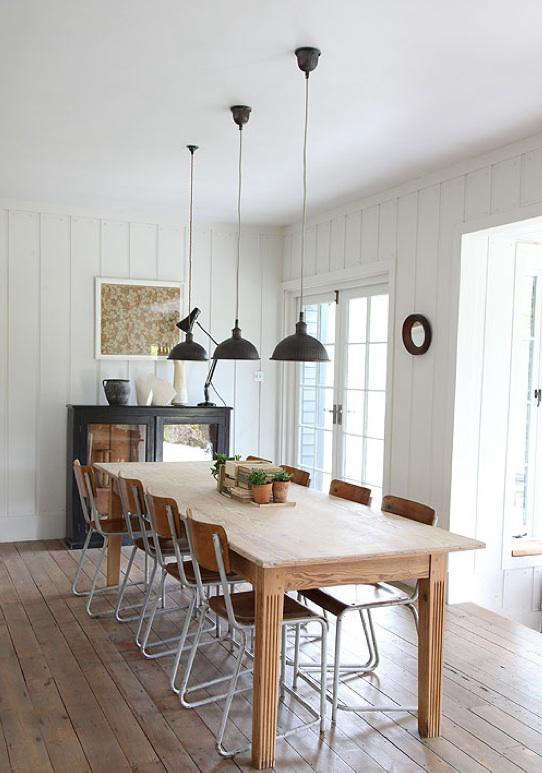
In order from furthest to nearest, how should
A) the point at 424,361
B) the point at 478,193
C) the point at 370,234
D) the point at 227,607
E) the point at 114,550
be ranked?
the point at 370,234, the point at 424,361, the point at 114,550, the point at 478,193, the point at 227,607

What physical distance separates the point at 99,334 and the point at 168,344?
599 millimetres

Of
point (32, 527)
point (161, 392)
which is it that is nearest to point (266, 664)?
point (161, 392)

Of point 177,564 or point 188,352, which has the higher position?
point 188,352

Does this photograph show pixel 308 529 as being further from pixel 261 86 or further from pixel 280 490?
pixel 261 86

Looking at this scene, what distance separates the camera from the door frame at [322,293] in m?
5.41

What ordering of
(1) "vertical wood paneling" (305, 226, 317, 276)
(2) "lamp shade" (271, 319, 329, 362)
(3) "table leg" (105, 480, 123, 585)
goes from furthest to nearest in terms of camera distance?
(1) "vertical wood paneling" (305, 226, 317, 276) → (3) "table leg" (105, 480, 123, 585) → (2) "lamp shade" (271, 319, 329, 362)

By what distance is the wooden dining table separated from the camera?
2.78 m

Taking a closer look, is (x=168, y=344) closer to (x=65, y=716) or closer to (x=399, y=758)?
(x=65, y=716)

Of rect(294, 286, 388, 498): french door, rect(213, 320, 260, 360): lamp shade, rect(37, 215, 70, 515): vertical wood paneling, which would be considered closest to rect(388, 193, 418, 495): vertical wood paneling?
rect(294, 286, 388, 498): french door

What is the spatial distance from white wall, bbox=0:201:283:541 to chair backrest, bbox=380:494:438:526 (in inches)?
129

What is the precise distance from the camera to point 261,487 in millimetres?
3762

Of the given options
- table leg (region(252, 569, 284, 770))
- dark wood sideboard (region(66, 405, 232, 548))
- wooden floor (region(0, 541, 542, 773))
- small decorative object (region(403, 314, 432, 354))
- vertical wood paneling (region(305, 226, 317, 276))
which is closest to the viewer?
table leg (region(252, 569, 284, 770))

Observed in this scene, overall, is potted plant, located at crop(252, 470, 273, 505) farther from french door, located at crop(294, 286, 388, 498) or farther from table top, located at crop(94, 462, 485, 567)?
french door, located at crop(294, 286, 388, 498)

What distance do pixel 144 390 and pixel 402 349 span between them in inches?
89.0
